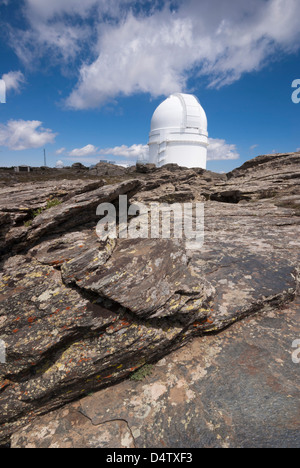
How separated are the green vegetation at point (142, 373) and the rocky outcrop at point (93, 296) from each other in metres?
0.12

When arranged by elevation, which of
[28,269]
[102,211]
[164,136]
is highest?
[164,136]

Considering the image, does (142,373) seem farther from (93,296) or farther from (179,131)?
(179,131)

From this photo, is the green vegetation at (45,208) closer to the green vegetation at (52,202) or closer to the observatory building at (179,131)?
the green vegetation at (52,202)

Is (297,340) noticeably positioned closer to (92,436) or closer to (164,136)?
(92,436)

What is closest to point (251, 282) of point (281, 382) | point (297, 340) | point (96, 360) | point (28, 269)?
point (297, 340)

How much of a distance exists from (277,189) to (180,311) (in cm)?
1629

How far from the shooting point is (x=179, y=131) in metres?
60.0

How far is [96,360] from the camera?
5.06 meters
